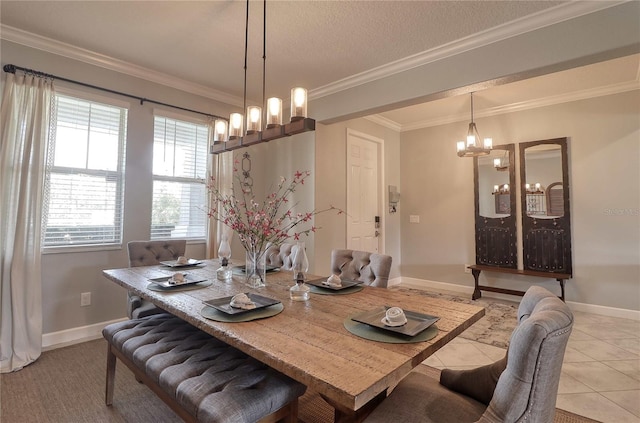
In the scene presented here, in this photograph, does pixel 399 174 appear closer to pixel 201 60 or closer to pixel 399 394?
pixel 201 60

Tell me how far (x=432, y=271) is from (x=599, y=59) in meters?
3.54

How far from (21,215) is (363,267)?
2828 mm

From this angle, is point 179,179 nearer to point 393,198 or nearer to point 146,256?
point 146,256

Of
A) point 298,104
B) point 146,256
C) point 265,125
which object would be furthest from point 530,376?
point 146,256

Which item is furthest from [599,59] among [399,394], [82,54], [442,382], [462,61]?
[82,54]

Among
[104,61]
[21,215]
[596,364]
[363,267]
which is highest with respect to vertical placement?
[104,61]

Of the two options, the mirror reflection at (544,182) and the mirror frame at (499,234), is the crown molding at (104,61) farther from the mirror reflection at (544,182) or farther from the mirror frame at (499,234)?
the mirror reflection at (544,182)

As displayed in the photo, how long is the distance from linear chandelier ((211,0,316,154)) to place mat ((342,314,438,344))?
44.6 inches

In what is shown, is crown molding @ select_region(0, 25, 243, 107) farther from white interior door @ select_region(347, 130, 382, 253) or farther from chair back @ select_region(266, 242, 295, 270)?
chair back @ select_region(266, 242, 295, 270)

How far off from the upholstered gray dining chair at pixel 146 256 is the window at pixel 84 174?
65 cm

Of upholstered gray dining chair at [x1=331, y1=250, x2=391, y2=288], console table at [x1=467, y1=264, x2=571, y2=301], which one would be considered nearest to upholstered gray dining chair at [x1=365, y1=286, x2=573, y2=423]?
upholstered gray dining chair at [x1=331, y1=250, x2=391, y2=288]

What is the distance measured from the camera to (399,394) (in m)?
1.26

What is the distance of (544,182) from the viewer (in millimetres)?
4152

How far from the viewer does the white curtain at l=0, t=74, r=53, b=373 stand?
2541 mm
